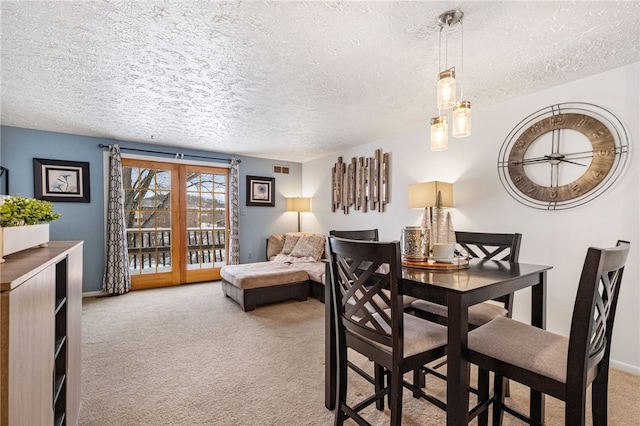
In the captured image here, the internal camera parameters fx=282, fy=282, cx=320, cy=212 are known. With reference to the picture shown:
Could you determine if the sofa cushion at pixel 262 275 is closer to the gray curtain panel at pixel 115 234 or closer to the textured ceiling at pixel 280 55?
the gray curtain panel at pixel 115 234

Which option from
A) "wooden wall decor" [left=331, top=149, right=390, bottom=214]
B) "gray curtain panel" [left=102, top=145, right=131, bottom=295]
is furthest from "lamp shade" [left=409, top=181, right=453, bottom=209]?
"gray curtain panel" [left=102, top=145, right=131, bottom=295]

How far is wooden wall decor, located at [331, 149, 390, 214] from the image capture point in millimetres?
4195

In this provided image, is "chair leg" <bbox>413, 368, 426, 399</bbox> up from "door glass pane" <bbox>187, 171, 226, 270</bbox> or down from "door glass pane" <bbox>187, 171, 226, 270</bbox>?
down

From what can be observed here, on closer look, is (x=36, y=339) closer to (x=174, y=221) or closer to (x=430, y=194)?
(x=430, y=194)

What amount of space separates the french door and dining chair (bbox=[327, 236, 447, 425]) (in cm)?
416

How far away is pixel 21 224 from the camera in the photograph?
115 cm

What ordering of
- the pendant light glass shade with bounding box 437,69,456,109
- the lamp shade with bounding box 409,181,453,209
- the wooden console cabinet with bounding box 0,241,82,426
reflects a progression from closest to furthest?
the wooden console cabinet with bounding box 0,241,82,426, the pendant light glass shade with bounding box 437,69,456,109, the lamp shade with bounding box 409,181,453,209

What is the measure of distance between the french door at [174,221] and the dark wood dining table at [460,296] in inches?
158

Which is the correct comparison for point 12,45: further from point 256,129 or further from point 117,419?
point 117,419

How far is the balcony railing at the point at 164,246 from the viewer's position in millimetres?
4562

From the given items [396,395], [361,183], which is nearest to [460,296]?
[396,395]

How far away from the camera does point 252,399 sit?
1.84 m

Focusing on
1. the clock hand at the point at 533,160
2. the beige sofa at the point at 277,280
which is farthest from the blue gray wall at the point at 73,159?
the clock hand at the point at 533,160

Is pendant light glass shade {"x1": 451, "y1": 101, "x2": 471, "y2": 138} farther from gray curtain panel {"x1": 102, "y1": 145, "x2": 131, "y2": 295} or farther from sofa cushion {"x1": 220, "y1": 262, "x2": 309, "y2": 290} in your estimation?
gray curtain panel {"x1": 102, "y1": 145, "x2": 131, "y2": 295}
